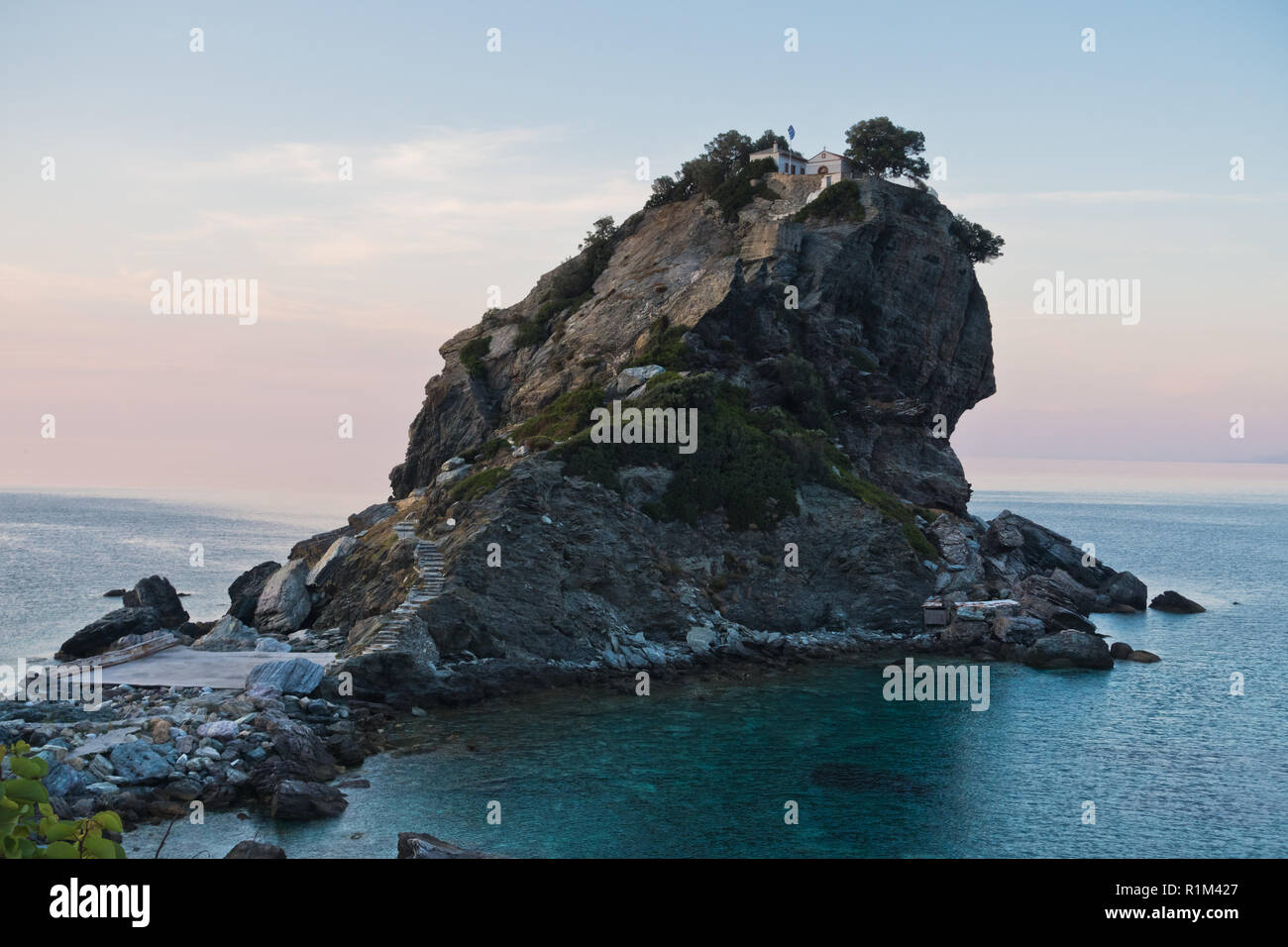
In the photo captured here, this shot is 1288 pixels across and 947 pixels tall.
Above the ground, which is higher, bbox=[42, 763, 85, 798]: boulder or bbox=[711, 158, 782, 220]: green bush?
bbox=[711, 158, 782, 220]: green bush

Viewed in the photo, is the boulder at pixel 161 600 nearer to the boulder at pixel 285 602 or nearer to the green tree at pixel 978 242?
the boulder at pixel 285 602

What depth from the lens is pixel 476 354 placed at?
87.3 m

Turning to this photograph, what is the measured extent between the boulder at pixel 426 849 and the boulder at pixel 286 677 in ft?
54.3

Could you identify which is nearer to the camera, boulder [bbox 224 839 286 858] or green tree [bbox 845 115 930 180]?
boulder [bbox 224 839 286 858]

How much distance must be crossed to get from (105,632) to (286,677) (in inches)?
742

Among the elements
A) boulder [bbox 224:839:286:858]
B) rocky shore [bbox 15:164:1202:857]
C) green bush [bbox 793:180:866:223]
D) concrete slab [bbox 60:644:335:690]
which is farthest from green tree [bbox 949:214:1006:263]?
boulder [bbox 224:839:286:858]

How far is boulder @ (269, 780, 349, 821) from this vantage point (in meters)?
28.7

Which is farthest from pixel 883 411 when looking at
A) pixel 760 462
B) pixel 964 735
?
pixel 964 735

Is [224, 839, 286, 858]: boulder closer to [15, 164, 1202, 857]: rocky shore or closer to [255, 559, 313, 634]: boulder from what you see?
[15, 164, 1202, 857]: rocky shore

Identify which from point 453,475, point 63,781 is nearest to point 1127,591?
point 453,475

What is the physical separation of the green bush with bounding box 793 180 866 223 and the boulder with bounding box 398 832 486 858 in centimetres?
7096
